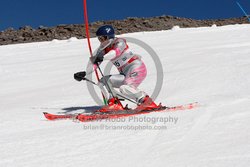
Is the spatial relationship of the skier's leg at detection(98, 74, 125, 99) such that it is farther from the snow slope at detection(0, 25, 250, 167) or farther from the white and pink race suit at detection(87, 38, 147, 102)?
the snow slope at detection(0, 25, 250, 167)

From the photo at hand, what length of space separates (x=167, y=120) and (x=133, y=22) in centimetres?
4795

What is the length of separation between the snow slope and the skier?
69 centimetres

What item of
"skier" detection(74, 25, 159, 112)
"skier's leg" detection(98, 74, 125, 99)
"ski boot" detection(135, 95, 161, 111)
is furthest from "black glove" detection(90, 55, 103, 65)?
"ski boot" detection(135, 95, 161, 111)

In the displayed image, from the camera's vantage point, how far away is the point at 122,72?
8.07 metres

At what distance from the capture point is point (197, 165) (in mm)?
4340

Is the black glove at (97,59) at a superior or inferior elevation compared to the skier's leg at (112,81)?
superior

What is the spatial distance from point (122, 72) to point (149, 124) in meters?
A: 1.89

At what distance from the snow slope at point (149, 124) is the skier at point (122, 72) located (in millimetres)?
687

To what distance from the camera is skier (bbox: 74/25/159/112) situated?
25.3 ft

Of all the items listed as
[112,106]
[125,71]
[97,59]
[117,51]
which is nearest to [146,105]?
[112,106]

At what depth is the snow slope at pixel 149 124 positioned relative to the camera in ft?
15.7

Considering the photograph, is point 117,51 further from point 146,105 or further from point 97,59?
point 146,105

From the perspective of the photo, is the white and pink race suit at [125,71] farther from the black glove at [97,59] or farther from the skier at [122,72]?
the black glove at [97,59]

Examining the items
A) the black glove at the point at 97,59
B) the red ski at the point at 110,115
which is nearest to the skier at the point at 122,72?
the black glove at the point at 97,59
